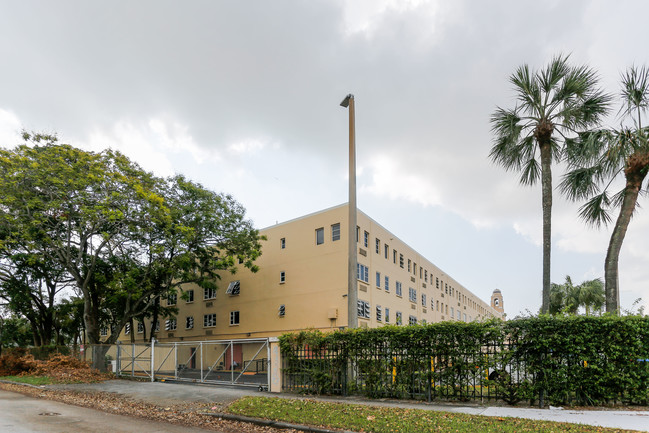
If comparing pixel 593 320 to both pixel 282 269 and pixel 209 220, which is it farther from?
pixel 282 269

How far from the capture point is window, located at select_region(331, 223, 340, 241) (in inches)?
1170

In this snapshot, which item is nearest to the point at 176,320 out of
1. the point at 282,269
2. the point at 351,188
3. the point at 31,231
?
the point at 282,269

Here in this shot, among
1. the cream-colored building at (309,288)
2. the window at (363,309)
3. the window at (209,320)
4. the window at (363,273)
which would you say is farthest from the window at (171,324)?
the window at (363,273)

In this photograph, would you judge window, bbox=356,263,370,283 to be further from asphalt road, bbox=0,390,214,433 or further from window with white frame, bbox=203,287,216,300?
asphalt road, bbox=0,390,214,433

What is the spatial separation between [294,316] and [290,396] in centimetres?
1703

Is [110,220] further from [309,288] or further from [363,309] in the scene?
[363,309]

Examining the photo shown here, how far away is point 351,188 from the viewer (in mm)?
14477

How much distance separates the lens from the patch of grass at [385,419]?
8.62m

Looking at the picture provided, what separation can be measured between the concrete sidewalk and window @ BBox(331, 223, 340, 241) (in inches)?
559

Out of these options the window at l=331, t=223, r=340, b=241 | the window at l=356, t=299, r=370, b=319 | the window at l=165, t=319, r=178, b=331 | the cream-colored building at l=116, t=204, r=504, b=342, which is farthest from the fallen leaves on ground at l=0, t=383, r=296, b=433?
the window at l=165, t=319, r=178, b=331

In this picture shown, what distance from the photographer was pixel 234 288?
3606 cm

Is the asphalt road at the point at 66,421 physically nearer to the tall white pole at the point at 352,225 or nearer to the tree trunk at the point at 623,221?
the tall white pole at the point at 352,225

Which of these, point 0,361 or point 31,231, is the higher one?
point 31,231

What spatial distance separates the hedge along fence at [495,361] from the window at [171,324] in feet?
98.3
